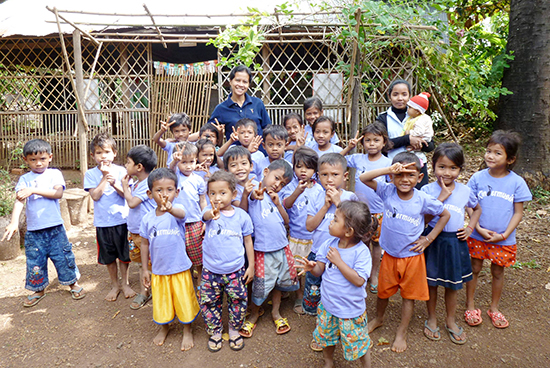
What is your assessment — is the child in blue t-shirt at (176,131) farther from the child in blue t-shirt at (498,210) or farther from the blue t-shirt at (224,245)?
the child in blue t-shirt at (498,210)

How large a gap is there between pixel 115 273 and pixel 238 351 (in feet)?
4.39

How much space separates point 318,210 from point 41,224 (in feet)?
7.07

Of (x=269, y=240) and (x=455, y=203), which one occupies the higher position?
(x=455, y=203)

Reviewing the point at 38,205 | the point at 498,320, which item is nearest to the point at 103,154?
the point at 38,205

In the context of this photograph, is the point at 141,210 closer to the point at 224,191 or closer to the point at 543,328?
the point at 224,191

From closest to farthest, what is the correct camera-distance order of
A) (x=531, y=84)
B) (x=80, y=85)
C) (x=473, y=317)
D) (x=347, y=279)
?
(x=347, y=279) → (x=473, y=317) → (x=531, y=84) → (x=80, y=85)

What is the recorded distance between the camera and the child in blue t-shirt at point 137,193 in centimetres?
272

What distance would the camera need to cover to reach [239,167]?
256 centimetres

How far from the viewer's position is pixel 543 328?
260 centimetres

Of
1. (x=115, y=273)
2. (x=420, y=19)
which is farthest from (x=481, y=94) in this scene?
(x=115, y=273)

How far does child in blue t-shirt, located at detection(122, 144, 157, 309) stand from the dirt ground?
0.37m

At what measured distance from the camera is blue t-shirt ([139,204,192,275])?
7.89ft

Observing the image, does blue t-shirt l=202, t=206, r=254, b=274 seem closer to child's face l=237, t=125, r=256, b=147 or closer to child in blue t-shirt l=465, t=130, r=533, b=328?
child's face l=237, t=125, r=256, b=147

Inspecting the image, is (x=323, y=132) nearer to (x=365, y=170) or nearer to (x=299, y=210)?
(x=365, y=170)
